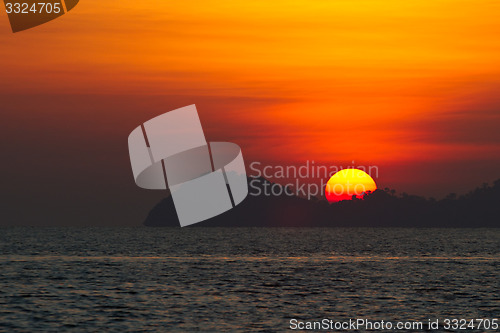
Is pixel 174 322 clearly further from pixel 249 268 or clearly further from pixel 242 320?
pixel 249 268

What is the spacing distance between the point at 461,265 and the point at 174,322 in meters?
78.5

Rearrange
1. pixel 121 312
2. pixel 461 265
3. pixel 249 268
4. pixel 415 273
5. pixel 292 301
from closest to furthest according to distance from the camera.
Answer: pixel 121 312
pixel 292 301
pixel 415 273
pixel 249 268
pixel 461 265

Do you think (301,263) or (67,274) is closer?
(67,274)

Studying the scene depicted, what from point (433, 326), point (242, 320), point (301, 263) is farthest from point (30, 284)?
point (301, 263)

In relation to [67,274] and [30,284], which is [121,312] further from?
[67,274]

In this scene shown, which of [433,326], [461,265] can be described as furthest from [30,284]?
[461,265]

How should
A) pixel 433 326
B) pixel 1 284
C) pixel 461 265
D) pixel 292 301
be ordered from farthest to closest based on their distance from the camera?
pixel 461 265, pixel 1 284, pixel 292 301, pixel 433 326

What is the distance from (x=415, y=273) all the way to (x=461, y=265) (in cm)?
2344

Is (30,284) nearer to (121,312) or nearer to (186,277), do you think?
(186,277)

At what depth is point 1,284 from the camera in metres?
76.5

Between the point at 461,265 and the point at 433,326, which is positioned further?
the point at 461,265

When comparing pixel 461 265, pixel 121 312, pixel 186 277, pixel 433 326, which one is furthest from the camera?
pixel 461 265

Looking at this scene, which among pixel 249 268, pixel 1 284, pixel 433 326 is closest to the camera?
pixel 433 326

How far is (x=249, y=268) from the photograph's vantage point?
107250 mm
